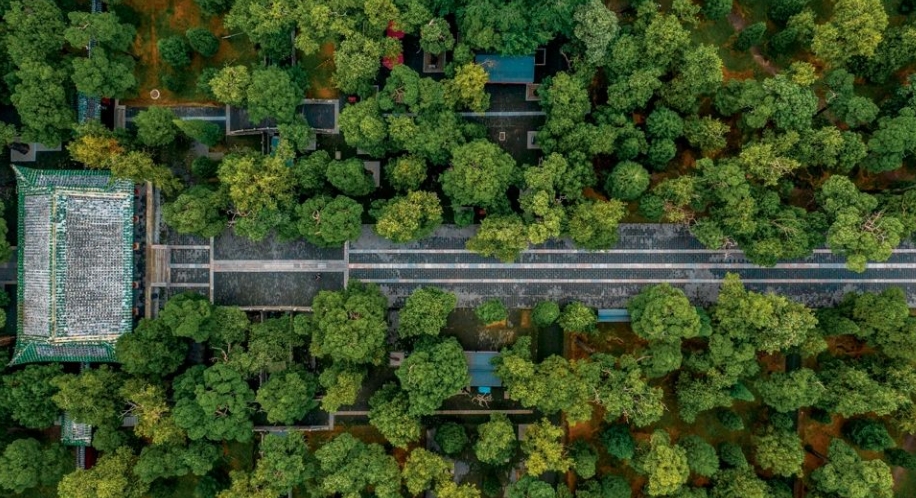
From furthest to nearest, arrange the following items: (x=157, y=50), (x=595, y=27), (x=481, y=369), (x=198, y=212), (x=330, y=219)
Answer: (x=157, y=50)
(x=481, y=369)
(x=198, y=212)
(x=330, y=219)
(x=595, y=27)

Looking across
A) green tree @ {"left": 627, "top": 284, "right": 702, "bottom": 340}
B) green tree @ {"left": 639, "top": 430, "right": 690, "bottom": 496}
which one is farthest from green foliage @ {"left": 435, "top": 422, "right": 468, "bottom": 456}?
green tree @ {"left": 627, "top": 284, "right": 702, "bottom": 340}

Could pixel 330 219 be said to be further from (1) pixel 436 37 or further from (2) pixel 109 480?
(2) pixel 109 480

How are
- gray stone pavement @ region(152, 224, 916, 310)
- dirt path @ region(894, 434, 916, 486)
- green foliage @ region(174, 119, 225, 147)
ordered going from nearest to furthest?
green foliage @ region(174, 119, 225, 147), gray stone pavement @ region(152, 224, 916, 310), dirt path @ region(894, 434, 916, 486)

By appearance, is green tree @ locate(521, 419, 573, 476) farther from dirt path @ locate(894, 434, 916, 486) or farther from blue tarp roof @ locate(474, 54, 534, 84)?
dirt path @ locate(894, 434, 916, 486)

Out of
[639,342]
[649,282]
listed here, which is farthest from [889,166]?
[639,342]

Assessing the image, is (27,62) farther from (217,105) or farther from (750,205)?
(750,205)

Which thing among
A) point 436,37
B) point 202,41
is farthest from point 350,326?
point 202,41
